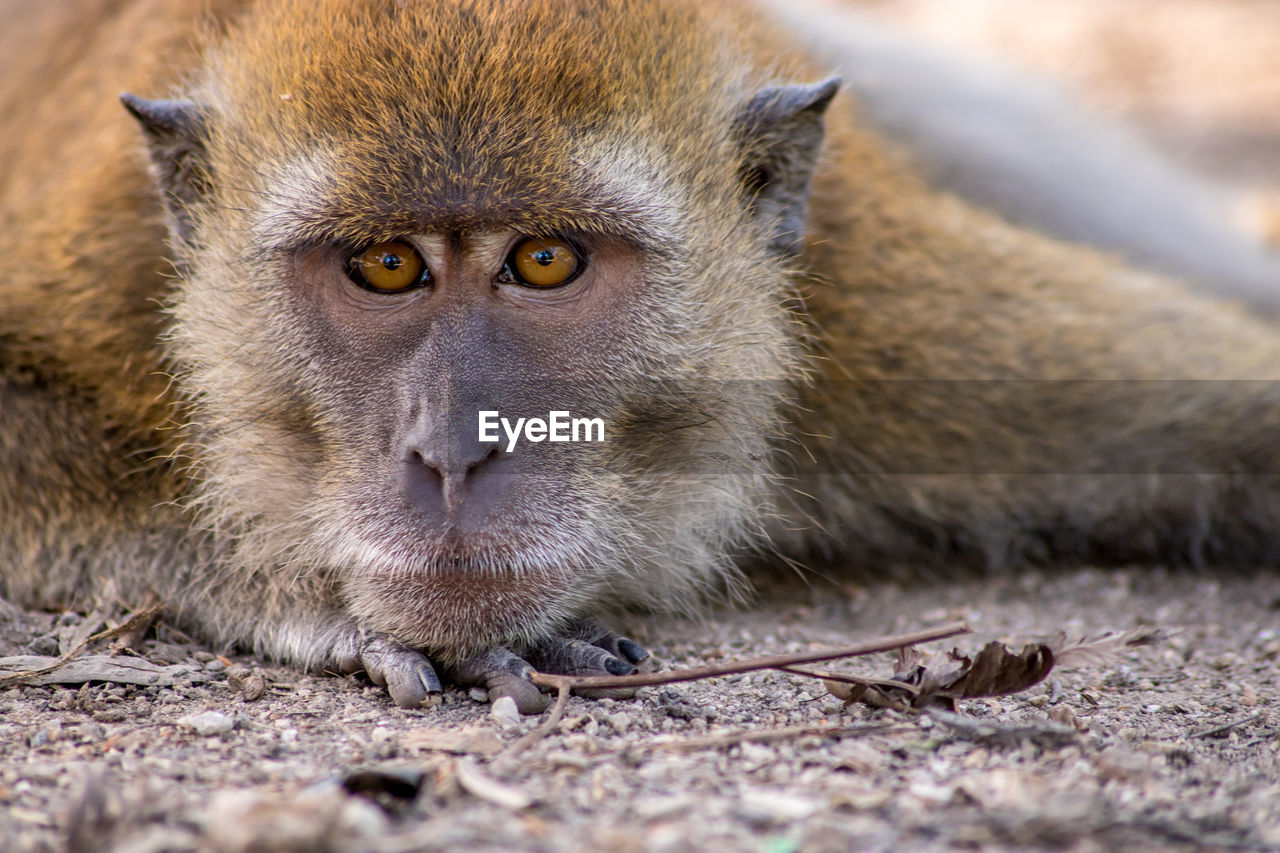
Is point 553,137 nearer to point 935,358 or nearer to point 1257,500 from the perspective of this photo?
point 935,358

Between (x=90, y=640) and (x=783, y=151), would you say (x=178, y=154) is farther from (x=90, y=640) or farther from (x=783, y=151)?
(x=783, y=151)

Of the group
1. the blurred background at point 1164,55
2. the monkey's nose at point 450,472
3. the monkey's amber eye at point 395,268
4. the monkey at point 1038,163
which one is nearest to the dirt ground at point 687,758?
the monkey's nose at point 450,472

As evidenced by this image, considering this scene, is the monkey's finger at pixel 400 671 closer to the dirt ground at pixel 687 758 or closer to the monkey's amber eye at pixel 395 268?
the dirt ground at pixel 687 758

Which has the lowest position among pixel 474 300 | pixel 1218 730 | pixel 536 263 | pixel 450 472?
pixel 1218 730

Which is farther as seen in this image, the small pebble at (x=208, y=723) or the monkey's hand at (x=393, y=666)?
the monkey's hand at (x=393, y=666)

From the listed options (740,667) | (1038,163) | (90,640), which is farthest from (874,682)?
(1038,163)
